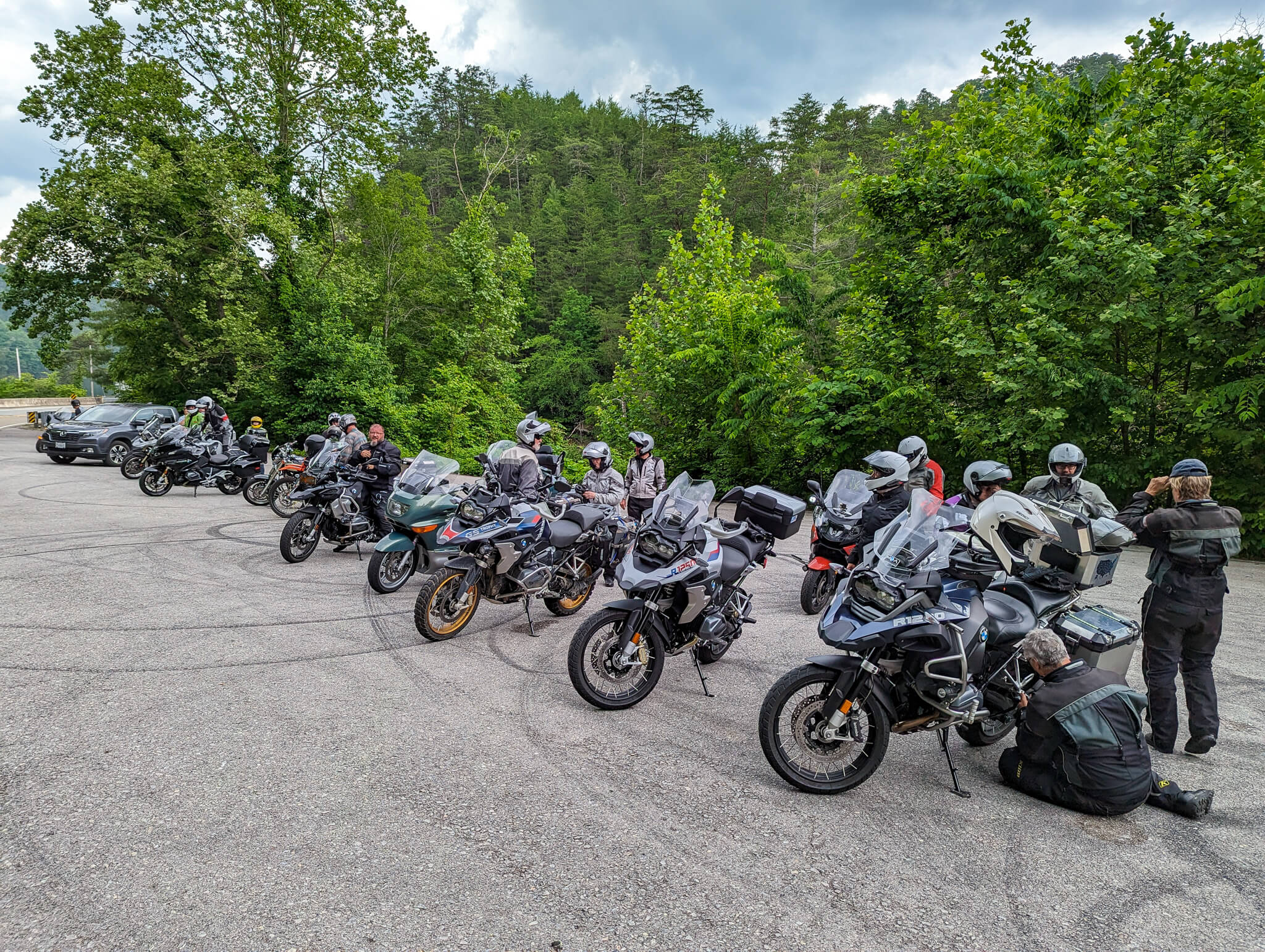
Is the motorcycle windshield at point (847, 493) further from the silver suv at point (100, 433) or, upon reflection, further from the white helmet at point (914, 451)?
the silver suv at point (100, 433)

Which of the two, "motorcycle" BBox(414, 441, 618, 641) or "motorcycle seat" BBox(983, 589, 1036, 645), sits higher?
"motorcycle seat" BBox(983, 589, 1036, 645)

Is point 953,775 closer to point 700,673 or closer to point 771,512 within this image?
point 700,673

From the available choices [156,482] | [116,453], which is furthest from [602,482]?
[116,453]

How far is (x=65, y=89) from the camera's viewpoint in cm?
2273

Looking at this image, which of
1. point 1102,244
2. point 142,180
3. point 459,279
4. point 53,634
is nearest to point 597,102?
point 459,279

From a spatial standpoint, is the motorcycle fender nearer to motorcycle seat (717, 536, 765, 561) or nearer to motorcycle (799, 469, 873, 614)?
motorcycle seat (717, 536, 765, 561)

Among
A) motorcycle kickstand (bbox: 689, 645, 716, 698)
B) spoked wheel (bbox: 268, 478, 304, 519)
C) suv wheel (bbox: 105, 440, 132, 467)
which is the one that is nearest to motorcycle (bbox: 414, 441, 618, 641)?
motorcycle kickstand (bbox: 689, 645, 716, 698)

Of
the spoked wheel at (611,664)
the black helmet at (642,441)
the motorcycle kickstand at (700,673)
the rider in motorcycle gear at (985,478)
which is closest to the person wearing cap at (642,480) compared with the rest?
the black helmet at (642,441)

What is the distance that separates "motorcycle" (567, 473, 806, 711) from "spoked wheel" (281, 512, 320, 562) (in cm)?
544

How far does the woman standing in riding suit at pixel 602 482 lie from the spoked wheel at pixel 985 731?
13.5ft

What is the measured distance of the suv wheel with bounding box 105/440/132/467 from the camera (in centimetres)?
1925

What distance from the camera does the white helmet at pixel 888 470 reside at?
5.22m

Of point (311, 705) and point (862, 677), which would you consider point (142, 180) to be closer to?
point (311, 705)

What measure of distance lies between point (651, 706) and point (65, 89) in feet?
99.2
